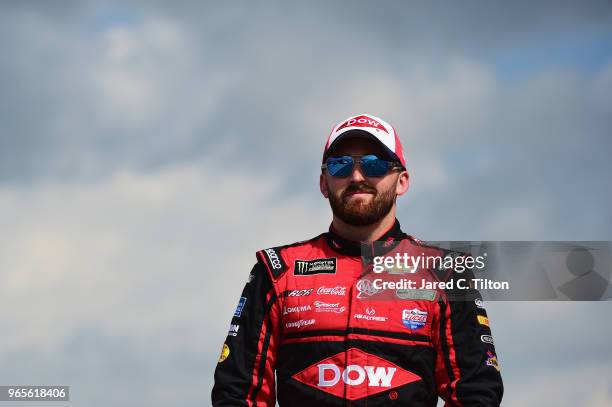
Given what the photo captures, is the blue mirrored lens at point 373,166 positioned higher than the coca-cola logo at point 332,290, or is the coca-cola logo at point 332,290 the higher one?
the blue mirrored lens at point 373,166

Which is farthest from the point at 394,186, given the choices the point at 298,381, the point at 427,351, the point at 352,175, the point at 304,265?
the point at 298,381

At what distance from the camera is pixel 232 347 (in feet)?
22.2

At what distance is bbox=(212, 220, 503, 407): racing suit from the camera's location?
6.39 m

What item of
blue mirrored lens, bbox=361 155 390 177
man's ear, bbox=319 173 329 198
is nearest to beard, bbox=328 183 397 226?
blue mirrored lens, bbox=361 155 390 177

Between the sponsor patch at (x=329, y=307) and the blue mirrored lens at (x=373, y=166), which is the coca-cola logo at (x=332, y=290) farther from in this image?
the blue mirrored lens at (x=373, y=166)

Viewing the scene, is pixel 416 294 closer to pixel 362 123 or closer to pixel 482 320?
pixel 482 320

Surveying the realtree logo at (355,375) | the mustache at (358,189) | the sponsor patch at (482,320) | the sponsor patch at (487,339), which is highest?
the mustache at (358,189)

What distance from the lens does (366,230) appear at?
7039 millimetres

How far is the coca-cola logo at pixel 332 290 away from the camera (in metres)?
6.74

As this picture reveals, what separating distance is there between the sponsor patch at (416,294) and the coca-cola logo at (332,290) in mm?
483

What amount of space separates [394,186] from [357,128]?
662 millimetres

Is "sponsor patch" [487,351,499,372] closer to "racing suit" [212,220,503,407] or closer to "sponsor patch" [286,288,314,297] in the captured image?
"racing suit" [212,220,503,407]

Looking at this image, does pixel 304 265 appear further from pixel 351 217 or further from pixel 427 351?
pixel 427 351

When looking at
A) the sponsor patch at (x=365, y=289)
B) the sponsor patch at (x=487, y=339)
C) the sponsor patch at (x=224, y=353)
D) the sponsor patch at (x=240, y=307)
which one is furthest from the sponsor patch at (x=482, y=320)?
the sponsor patch at (x=224, y=353)
